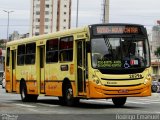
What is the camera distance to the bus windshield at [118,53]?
20.0m

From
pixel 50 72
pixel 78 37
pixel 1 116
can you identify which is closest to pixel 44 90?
pixel 50 72

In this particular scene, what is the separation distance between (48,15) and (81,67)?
5434 inches

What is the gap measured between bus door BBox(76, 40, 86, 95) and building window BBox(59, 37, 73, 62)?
0.53 m

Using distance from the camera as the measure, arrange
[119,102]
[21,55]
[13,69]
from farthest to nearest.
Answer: [13,69], [21,55], [119,102]

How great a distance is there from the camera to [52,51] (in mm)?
23266

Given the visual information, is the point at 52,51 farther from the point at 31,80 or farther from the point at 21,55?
the point at 21,55

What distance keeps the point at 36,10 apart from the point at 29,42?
133 metres

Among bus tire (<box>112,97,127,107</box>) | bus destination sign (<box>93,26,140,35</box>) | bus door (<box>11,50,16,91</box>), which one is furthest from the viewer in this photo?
bus door (<box>11,50,16,91</box>)

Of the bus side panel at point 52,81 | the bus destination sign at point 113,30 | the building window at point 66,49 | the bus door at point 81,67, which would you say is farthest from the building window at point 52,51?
the bus destination sign at point 113,30

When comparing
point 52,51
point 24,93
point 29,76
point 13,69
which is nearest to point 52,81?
point 52,51

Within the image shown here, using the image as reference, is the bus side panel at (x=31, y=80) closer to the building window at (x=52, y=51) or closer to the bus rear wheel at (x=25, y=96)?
the bus rear wheel at (x=25, y=96)

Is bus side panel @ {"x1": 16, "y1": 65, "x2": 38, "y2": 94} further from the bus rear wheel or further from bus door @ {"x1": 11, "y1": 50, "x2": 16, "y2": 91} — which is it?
bus door @ {"x1": 11, "y1": 50, "x2": 16, "y2": 91}

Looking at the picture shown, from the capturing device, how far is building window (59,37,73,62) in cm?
2158

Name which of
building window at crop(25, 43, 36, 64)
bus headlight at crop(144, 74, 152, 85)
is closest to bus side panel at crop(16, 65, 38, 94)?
building window at crop(25, 43, 36, 64)
